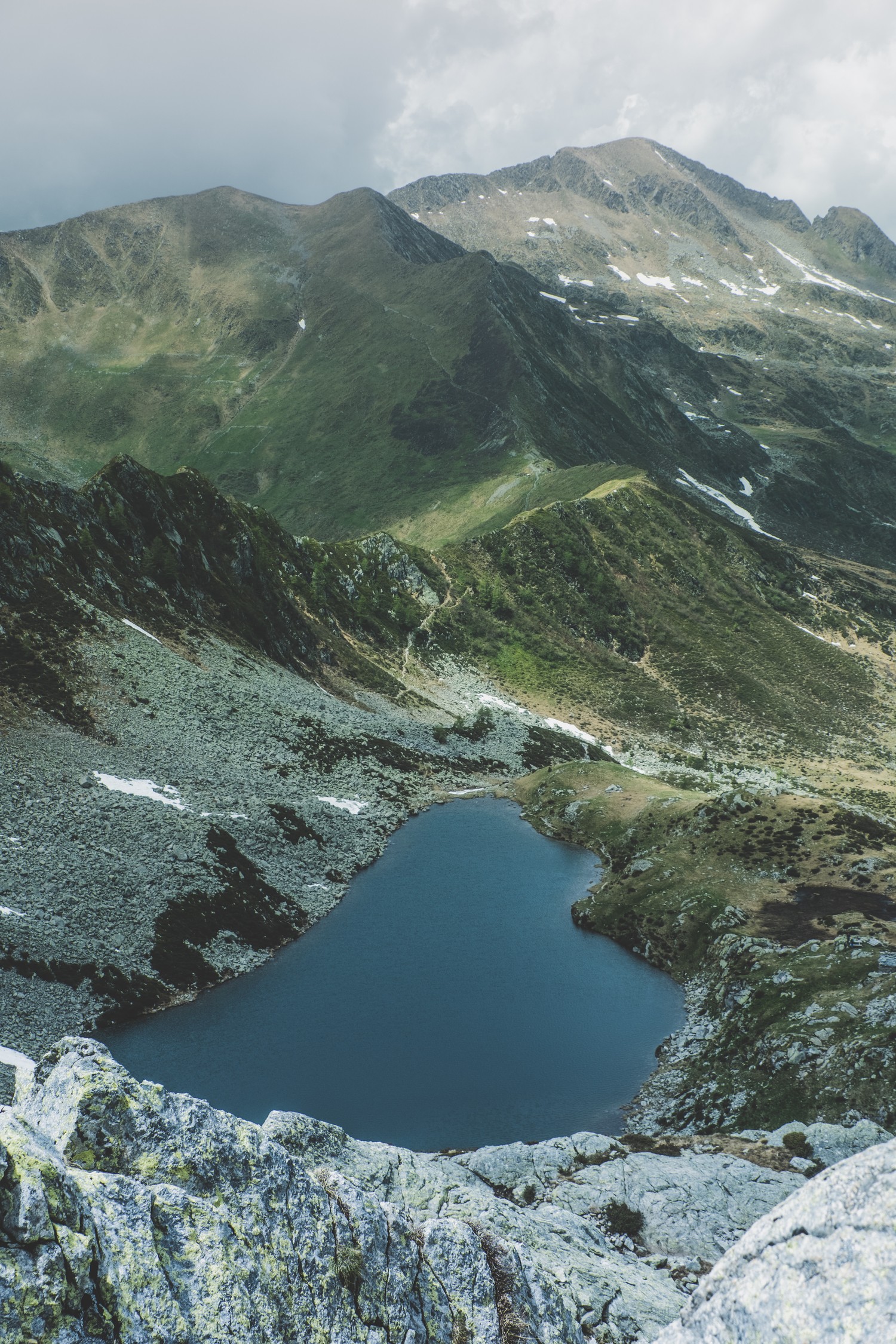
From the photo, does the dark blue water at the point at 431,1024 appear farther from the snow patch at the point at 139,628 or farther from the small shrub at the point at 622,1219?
the snow patch at the point at 139,628

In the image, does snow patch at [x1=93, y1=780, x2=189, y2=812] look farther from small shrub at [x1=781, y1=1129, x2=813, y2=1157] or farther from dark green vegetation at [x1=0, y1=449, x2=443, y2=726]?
small shrub at [x1=781, y1=1129, x2=813, y2=1157]

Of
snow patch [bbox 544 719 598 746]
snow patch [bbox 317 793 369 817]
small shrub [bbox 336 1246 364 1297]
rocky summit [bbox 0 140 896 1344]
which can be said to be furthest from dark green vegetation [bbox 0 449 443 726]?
small shrub [bbox 336 1246 364 1297]

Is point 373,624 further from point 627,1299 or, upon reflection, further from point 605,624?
point 627,1299

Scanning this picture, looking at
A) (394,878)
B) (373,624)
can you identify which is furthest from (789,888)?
(373,624)

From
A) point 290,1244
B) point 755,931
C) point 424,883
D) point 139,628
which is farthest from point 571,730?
point 290,1244

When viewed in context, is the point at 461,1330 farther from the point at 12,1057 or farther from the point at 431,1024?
the point at 431,1024

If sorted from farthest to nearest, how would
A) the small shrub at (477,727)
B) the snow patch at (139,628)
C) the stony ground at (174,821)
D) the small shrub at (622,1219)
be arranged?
the small shrub at (477,727) < the snow patch at (139,628) < the stony ground at (174,821) < the small shrub at (622,1219)

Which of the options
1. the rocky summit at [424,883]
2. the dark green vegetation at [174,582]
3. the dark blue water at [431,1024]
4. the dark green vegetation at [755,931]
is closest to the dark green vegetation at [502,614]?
the dark green vegetation at [174,582]
